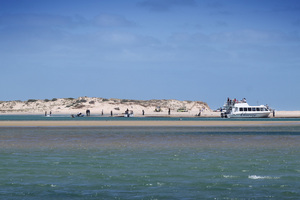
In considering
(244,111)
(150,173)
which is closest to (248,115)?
(244,111)

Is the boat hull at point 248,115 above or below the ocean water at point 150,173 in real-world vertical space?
above

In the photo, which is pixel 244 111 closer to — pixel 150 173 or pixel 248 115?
pixel 248 115

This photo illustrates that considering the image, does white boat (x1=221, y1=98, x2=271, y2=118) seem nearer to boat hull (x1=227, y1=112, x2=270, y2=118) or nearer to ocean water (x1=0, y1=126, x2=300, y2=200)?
boat hull (x1=227, y1=112, x2=270, y2=118)

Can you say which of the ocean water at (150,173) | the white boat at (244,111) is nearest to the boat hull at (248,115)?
the white boat at (244,111)

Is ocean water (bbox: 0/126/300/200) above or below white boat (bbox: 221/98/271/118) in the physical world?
below

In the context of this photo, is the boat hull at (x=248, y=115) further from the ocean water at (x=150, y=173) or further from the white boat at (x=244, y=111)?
the ocean water at (x=150, y=173)

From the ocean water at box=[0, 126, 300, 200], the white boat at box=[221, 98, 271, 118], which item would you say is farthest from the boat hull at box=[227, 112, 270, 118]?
the ocean water at box=[0, 126, 300, 200]

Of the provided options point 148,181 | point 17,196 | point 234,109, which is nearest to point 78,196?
point 17,196

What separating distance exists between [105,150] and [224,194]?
1408 centimetres

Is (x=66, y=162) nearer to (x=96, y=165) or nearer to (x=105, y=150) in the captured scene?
(x=96, y=165)

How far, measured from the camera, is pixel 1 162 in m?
22.3

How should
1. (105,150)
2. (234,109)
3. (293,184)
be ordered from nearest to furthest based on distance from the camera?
(293,184) < (105,150) < (234,109)

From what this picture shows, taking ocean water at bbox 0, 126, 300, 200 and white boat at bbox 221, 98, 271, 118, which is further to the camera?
white boat at bbox 221, 98, 271, 118

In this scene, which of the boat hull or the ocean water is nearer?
the ocean water
